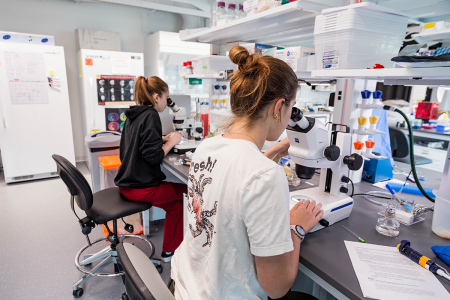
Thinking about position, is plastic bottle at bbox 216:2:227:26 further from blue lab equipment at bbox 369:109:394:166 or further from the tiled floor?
the tiled floor

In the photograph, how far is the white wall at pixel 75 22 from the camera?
411cm

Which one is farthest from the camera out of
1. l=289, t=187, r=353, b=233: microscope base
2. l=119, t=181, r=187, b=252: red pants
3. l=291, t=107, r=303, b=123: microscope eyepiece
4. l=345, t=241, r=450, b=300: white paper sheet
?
l=119, t=181, r=187, b=252: red pants

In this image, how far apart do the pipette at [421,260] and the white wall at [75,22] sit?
4.93 meters

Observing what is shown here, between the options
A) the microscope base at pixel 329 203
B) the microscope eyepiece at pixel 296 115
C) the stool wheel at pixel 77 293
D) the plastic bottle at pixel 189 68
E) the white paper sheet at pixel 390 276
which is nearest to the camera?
the white paper sheet at pixel 390 276

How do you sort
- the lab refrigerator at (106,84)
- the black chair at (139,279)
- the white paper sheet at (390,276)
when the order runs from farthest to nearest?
the lab refrigerator at (106,84)
the white paper sheet at (390,276)
the black chair at (139,279)

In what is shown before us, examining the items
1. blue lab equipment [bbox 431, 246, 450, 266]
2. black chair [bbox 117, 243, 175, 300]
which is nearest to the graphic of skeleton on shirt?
black chair [bbox 117, 243, 175, 300]

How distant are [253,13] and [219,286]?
1.57 metres

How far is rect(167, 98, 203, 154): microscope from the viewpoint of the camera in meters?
2.26

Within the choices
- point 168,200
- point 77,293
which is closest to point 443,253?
point 168,200

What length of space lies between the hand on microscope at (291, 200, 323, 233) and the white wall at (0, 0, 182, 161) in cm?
464

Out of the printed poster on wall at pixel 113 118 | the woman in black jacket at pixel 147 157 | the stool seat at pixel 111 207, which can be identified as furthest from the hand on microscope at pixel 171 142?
the printed poster on wall at pixel 113 118

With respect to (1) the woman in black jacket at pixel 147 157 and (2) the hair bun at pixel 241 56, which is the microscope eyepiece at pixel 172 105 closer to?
(1) the woman in black jacket at pixel 147 157

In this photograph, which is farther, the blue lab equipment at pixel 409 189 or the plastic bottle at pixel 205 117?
the plastic bottle at pixel 205 117

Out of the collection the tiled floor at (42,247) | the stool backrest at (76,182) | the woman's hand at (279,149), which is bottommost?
the tiled floor at (42,247)
